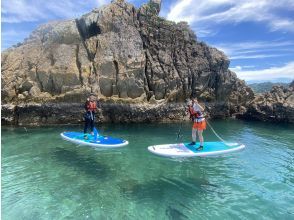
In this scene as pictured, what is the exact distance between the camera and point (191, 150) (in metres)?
16.1

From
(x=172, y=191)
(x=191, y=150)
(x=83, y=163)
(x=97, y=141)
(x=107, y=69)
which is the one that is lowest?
(x=172, y=191)

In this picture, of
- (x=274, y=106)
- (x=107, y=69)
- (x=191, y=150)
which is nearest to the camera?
(x=191, y=150)

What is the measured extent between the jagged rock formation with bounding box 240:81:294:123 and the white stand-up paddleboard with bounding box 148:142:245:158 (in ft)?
84.0

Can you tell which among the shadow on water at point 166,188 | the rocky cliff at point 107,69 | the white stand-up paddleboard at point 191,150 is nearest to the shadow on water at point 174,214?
the shadow on water at point 166,188

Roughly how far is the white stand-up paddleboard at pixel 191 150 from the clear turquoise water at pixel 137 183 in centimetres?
141

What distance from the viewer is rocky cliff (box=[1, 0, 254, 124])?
32.5m

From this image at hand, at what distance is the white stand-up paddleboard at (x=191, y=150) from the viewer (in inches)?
598

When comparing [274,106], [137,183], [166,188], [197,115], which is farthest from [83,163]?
[274,106]

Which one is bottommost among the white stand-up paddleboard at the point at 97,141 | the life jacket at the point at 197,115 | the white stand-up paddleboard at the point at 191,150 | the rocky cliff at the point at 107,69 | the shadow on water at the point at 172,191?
the shadow on water at the point at 172,191

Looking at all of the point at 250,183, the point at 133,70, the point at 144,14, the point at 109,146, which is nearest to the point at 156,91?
the point at 133,70

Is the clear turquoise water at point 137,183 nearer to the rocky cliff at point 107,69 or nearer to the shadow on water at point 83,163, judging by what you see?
the shadow on water at point 83,163

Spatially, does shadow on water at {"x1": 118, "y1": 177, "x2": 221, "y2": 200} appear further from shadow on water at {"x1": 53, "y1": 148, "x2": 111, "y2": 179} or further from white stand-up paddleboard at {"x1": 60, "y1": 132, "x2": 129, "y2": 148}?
white stand-up paddleboard at {"x1": 60, "y1": 132, "x2": 129, "y2": 148}

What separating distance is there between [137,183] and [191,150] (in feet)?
10.8

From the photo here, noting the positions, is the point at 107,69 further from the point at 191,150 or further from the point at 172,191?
the point at 172,191
